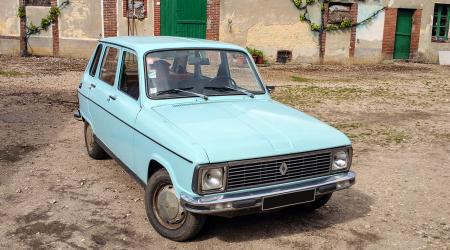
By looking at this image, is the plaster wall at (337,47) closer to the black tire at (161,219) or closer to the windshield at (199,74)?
the windshield at (199,74)

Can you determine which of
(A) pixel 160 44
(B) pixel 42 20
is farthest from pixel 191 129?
(B) pixel 42 20

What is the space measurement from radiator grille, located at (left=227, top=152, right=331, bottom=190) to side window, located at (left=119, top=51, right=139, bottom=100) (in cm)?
152

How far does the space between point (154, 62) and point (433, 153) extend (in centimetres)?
453

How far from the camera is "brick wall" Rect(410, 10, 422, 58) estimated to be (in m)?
19.4

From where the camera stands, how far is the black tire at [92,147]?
6.38 m

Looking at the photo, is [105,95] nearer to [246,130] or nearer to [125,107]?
[125,107]

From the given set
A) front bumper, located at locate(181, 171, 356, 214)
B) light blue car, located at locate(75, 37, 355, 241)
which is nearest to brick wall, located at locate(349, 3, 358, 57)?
light blue car, located at locate(75, 37, 355, 241)

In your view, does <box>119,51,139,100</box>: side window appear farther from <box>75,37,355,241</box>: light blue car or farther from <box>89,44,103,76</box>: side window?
<box>89,44,103,76</box>: side window

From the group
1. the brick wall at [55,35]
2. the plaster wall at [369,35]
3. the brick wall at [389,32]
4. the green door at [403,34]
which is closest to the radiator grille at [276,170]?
the brick wall at [55,35]

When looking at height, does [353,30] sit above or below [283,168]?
above

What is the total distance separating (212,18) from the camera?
57.7ft

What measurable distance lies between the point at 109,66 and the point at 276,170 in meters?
2.67

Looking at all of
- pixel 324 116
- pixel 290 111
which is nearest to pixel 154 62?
pixel 290 111

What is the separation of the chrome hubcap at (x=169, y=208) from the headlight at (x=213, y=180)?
41 centimetres
